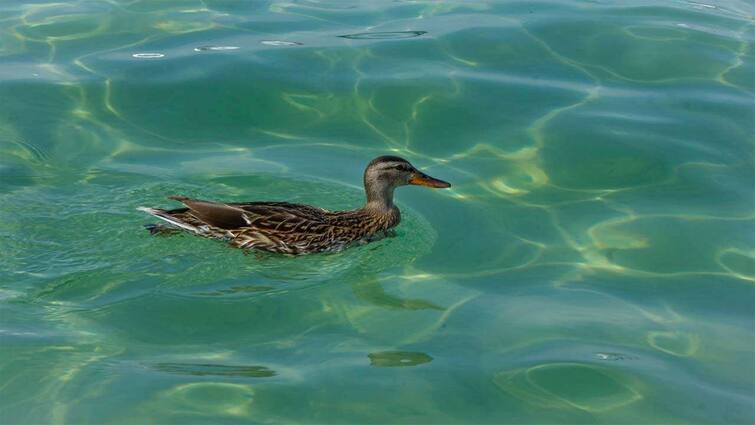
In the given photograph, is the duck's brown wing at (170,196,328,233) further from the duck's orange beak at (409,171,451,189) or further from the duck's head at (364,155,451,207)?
the duck's orange beak at (409,171,451,189)

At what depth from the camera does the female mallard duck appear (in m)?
9.31

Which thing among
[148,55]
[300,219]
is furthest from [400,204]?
[148,55]

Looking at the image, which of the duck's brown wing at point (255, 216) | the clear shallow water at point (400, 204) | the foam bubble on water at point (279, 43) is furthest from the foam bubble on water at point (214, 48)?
the duck's brown wing at point (255, 216)

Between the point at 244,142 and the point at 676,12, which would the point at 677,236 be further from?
the point at 676,12

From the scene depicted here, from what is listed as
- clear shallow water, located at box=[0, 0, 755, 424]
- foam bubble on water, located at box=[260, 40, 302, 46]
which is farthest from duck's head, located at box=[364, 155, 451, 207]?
foam bubble on water, located at box=[260, 40, 302, 46]

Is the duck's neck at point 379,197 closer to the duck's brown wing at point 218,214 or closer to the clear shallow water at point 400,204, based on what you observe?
the clear shallow water at point 400,204

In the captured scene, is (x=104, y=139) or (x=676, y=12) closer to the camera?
(x=104, y=139)

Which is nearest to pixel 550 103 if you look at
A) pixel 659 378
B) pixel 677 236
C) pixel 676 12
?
pixel 677 236

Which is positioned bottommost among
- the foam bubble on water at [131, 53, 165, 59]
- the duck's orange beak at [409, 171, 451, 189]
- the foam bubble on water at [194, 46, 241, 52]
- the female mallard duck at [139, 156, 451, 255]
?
the female mallard duck at [139, 156, 451, 255]

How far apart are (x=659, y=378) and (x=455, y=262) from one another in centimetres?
216

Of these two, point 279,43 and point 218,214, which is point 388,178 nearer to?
point 218,214

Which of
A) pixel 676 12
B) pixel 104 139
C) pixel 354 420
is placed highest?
pixel 676 12

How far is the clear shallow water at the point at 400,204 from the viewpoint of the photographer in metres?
7.25

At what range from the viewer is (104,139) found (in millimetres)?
11258
